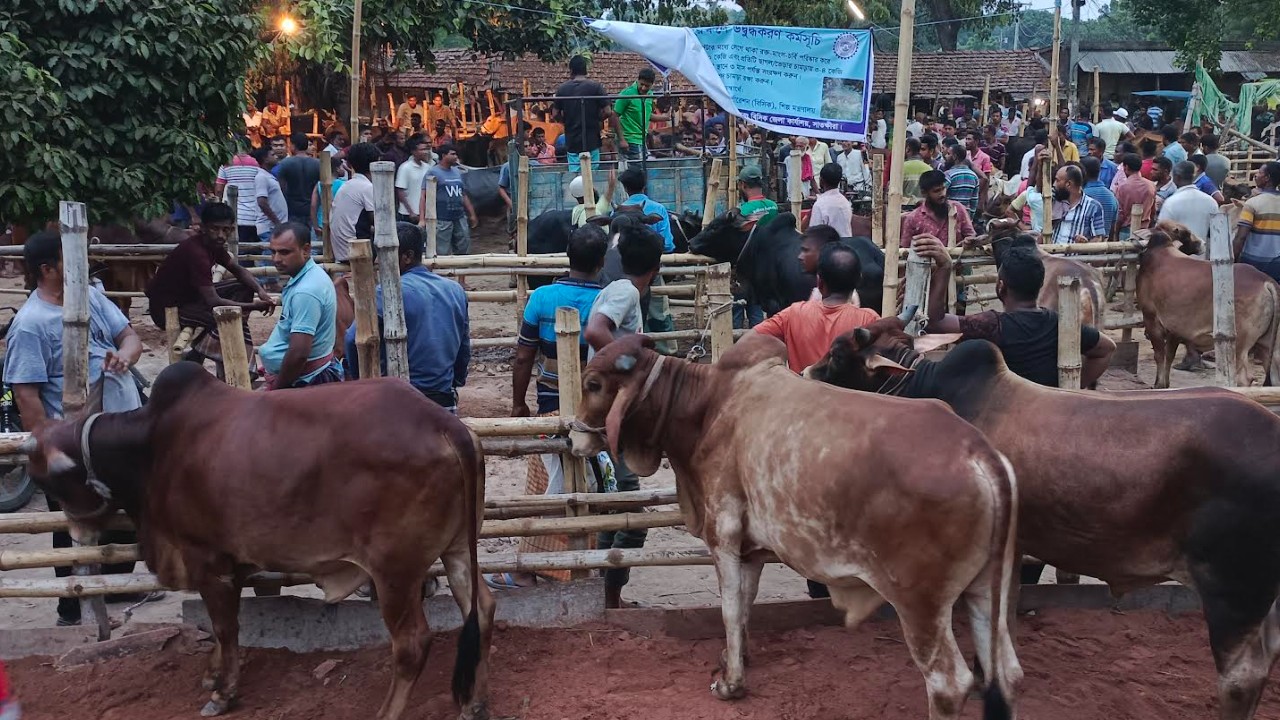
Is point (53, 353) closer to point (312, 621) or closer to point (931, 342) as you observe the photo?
point (312, 621)

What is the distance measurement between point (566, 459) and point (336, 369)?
1308mm

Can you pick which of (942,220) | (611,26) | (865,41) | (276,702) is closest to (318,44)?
(611,26)

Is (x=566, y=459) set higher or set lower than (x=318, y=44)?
lower

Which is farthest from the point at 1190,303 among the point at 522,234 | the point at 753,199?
the point at 522,234

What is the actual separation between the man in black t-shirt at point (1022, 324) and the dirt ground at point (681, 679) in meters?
1.20

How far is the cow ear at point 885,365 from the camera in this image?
16.4ft

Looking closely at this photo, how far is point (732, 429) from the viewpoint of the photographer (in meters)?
4.79

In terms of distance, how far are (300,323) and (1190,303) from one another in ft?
25.0

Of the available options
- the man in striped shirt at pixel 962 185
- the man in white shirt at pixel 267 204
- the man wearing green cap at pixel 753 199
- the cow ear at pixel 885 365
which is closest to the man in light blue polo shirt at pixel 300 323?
the cow ear at pixel 885 365

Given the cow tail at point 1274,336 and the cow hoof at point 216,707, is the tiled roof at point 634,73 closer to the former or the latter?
the cow tail at point 1274,336

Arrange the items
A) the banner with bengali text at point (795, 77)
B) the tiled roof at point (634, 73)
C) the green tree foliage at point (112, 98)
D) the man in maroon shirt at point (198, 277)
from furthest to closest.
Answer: the tiled roof at point (634, 73) → the green tree foliage at point (112, 98) → the man in maroon shirt at point (198, 277) → the banner with bengali text at point (795, 77)

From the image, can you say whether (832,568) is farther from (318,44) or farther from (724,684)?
(318,44)

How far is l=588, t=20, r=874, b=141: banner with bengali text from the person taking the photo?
6848mm

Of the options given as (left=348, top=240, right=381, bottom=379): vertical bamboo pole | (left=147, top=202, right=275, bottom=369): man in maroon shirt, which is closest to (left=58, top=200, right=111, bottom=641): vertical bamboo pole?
(left=348, top=240, right=381, bottom=379): vertical bamboo pole
